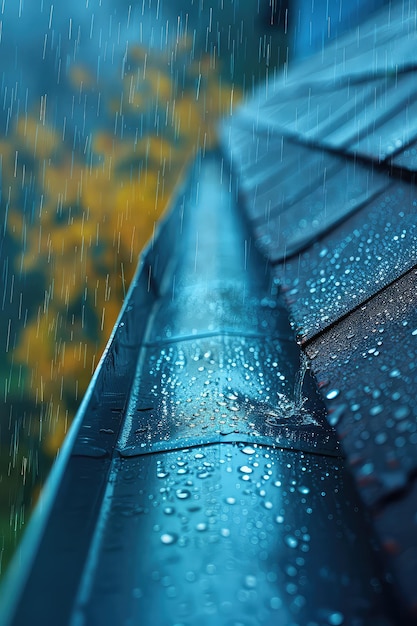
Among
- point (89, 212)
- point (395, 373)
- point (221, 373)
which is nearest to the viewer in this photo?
point (395, 373)

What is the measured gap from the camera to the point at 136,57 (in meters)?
16.9

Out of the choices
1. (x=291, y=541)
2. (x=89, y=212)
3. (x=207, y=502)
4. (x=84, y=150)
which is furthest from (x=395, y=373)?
(x=84, y=150)

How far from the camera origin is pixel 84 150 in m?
15.0

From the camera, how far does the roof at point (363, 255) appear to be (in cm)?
70

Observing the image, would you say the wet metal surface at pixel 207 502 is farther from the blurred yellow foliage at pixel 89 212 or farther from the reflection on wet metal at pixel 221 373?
the blurred yellow foliage at pixel 89 212

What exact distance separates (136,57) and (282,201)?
1721 cm

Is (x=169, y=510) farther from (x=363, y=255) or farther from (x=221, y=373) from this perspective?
(x=363, y=255)

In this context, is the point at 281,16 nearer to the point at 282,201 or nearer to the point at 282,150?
the point at 282,150

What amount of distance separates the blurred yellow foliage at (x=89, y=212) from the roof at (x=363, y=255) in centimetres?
897

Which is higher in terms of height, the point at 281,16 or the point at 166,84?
A: the point at 166,84

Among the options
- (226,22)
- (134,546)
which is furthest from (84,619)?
(226,22)

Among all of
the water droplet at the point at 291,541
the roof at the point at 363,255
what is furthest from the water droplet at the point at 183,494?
the roof at the point at 363,255

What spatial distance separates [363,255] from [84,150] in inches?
595

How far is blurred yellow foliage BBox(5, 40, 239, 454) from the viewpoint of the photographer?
1199 centimetres
